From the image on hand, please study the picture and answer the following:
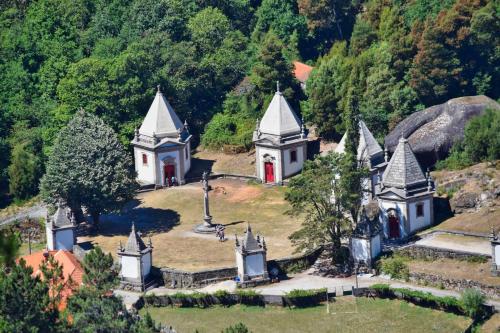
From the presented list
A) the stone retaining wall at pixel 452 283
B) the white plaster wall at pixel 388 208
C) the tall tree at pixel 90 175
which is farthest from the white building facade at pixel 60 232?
the stone retaining wall at pixel 452 283

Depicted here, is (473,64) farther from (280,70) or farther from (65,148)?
(65,148)

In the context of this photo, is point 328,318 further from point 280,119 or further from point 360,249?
point 280,119

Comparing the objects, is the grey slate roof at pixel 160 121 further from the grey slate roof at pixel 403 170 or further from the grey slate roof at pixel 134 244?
the grey slate roof at pixel 403 170

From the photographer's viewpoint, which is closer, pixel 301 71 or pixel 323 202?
pixel 323 202

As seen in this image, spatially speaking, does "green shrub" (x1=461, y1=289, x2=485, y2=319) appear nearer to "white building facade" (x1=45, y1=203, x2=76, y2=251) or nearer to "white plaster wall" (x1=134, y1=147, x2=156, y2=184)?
"white building facade" (x1=45, y1=203, x2=76, y2=251)

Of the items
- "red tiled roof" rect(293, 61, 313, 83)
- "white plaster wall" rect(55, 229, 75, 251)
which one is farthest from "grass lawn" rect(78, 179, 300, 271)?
"red tiled roof" rect(293, 61, 313, 83)

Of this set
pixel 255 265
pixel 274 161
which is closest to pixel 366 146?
pixel 274 161

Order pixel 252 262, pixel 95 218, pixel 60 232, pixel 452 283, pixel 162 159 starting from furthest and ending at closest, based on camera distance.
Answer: pixel 162 159
pixel 95 218
pixel 60 232
pixel 252 262
pixel 452 283
